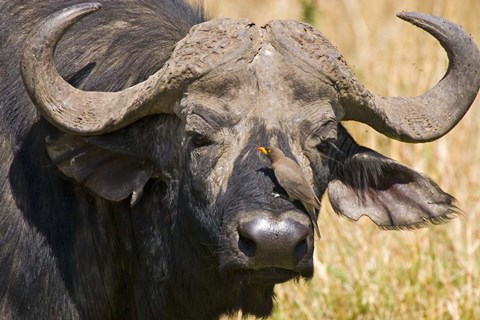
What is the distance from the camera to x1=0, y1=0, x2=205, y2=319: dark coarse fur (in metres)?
5.41

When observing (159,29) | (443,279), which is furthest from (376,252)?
(159,29)

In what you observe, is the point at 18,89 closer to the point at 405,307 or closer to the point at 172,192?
the point at 172,192

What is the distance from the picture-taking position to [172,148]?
209 inches

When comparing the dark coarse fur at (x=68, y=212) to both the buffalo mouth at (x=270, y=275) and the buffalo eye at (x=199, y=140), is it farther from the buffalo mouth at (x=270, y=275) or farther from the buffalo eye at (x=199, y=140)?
the buffalo mouth at (x=270, y=275)

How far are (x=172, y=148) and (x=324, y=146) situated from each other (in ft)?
2.21

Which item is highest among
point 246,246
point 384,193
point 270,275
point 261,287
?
point 246,246

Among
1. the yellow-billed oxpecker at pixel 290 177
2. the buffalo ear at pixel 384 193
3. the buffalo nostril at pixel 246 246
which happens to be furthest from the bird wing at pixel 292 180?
the buffalo ear at pixel 384 193

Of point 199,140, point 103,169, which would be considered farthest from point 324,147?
point 103,169

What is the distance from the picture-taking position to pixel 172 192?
17.5 feet

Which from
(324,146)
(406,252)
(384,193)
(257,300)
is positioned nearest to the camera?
(324,146)

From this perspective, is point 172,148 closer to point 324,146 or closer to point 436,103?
point 324,146

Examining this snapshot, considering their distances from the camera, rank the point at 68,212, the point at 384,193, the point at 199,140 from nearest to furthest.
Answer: the point at 199,140
the point at 68,212
the point at 384,193

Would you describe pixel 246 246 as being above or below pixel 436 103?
→ below

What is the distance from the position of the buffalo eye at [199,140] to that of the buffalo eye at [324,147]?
1.58 feet
